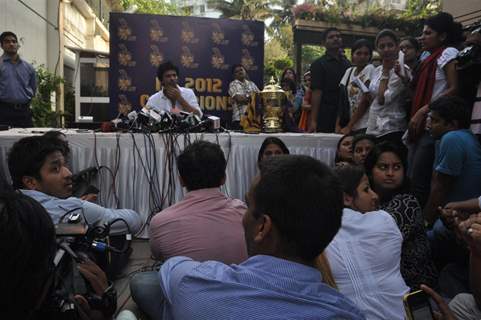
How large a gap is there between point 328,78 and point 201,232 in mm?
3615

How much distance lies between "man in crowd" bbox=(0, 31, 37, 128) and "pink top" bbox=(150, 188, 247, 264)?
188 inches

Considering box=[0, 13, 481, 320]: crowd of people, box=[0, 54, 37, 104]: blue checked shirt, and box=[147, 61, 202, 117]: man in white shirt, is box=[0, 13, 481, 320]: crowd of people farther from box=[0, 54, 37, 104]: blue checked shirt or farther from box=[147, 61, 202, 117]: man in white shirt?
box=[0, 54, 37, 104]: blue checked shirt

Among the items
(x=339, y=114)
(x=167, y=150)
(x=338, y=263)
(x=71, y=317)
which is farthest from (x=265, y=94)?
(x=71, y=317)

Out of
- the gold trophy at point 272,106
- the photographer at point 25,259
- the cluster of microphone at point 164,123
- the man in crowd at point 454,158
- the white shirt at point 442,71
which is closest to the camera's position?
the photographer at point 25,259

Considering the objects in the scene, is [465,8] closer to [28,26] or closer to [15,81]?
[15,81]

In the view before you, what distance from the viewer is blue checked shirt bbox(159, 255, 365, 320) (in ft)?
3.04

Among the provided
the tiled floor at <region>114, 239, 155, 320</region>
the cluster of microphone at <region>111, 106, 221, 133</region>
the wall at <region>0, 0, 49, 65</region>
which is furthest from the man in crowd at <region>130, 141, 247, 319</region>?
the wall at <region>0, 0, 49, 65</region>

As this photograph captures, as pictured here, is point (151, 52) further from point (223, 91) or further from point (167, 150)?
point (167, 150)

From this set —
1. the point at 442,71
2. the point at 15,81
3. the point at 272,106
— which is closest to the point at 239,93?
the point at 272,106

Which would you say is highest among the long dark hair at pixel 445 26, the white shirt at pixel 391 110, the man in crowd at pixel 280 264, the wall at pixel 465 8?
the wall at pixel 465 8

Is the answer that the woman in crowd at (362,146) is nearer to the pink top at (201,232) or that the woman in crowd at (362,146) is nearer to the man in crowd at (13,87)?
the pink top at (201,232)

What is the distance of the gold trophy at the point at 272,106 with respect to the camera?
472 centimetres

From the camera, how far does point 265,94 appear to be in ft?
15.8

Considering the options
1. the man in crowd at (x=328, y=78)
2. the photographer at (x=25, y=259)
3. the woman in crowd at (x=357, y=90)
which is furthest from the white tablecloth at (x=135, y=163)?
the photographer at (x=25, y=259)
